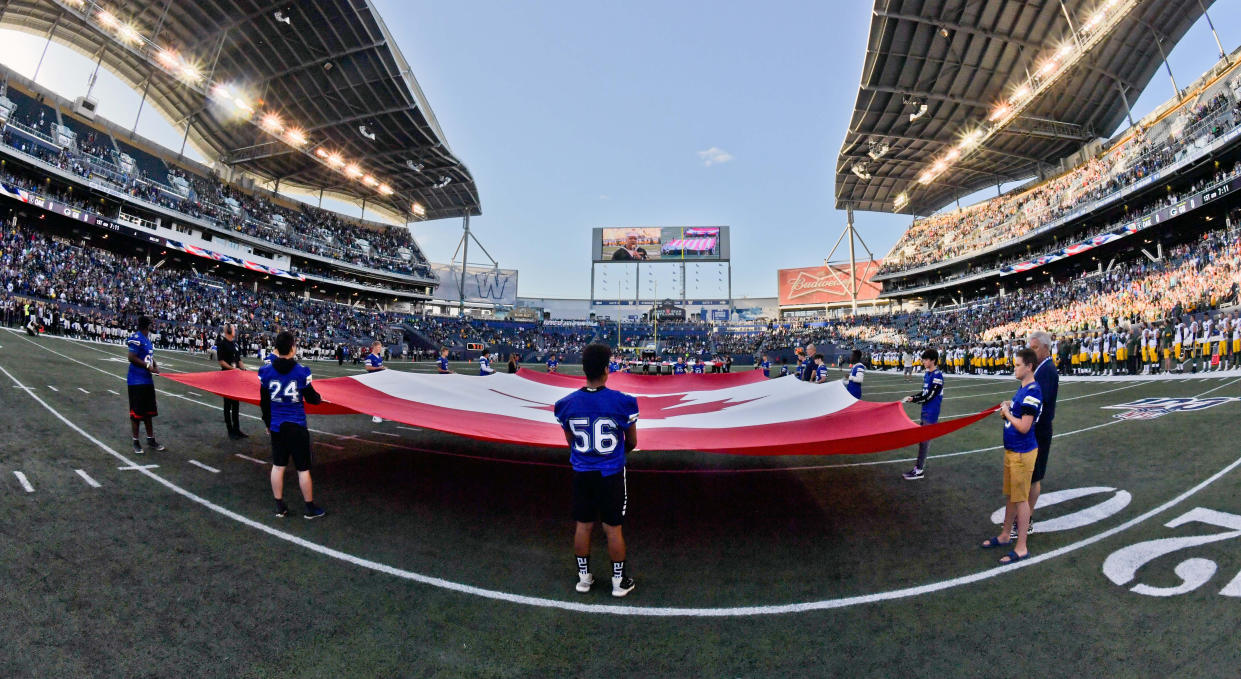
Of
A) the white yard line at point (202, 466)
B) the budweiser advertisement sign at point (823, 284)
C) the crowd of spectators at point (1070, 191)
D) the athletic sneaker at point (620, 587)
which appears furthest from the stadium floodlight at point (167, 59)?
the budweiser advertisement sign at point (823, 284)

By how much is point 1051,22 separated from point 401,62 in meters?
41.7

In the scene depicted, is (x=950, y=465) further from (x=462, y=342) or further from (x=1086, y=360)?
(x=462, y=342)

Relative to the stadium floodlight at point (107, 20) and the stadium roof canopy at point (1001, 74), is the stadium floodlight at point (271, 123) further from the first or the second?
the stadium roof canopy at point (1001, 74)

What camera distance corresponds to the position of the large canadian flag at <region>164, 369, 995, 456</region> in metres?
4.16

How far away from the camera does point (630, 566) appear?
3736 mm

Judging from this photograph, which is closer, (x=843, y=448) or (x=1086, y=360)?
(x=843, y=448)

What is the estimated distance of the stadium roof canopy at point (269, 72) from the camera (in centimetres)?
2755

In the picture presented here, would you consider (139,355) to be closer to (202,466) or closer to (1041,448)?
(202,466)

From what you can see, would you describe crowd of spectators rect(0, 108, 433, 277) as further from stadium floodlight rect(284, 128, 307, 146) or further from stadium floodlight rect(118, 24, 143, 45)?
stadium floodlight rect(284, 128, 307, 146)

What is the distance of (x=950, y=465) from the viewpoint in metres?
6.45

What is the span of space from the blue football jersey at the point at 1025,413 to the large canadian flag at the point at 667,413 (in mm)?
246

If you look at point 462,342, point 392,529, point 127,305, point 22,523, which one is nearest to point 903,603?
point 392,529

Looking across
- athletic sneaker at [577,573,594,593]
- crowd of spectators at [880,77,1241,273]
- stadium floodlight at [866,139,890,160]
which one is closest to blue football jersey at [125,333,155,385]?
athletic sneaker at [577,573,594,593]

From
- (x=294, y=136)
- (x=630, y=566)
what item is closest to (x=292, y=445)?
(x=630, y=566)
